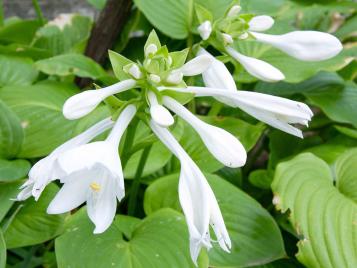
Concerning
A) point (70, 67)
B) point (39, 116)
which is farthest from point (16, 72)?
point (39, 116)

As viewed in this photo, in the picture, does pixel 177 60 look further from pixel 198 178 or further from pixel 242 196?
pixel 242 196

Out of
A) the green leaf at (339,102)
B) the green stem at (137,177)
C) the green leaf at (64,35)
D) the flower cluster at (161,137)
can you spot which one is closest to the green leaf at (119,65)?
the flower cluster at (161,137)

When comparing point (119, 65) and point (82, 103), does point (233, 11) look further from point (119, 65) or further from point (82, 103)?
point (82, 103)

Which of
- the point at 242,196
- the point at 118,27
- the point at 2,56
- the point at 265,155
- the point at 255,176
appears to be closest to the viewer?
the point at 242,196

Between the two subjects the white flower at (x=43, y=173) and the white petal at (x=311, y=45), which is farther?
the white petal at (x=311, y=45)

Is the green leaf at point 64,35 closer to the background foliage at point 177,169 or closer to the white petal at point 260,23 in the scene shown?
the background foliage at point 177,169

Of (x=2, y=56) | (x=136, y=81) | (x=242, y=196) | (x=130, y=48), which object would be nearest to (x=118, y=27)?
(x=130, y=48)

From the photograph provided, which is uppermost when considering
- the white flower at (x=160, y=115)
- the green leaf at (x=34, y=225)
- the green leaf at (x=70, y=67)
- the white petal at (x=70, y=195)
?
the white flower at (x=160, y=115)
